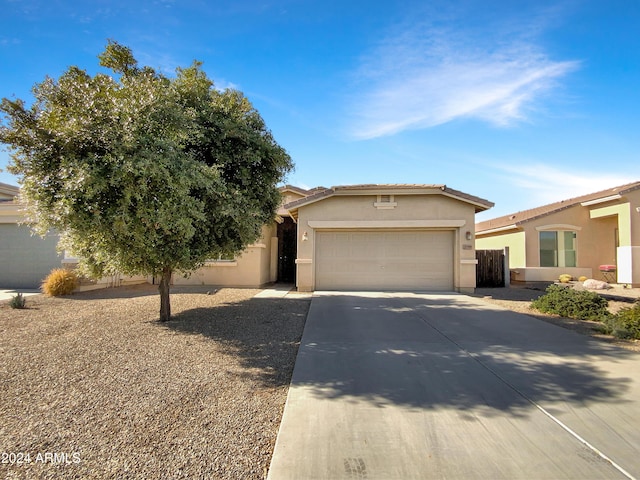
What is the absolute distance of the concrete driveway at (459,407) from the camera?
112 inches

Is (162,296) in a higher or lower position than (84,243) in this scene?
lower

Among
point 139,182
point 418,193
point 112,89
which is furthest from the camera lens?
point 418,193

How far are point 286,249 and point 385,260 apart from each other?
6002 millimetres

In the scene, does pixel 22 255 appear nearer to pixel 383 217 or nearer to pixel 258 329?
pixel 258 329

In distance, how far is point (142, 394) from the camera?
4.13 meters

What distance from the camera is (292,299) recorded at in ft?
37.7

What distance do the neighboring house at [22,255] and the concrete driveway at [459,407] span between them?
493 inches

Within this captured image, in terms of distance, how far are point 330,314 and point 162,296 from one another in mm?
3863

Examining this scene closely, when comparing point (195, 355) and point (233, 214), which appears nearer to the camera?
point (195, 355)

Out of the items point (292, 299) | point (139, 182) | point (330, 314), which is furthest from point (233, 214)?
point (292, 299)

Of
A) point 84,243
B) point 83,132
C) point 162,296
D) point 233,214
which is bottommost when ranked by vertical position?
point 162,296

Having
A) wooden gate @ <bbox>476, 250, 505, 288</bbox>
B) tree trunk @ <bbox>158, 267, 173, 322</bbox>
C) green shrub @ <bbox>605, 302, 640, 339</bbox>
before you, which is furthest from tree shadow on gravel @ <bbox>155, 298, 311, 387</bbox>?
wooden gate @ <bbox>476, 250, 505, 288</bbox>

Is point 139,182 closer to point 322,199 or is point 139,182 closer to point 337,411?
point 337,411

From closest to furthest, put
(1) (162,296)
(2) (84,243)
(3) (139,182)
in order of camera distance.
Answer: (3) (139,182)
(2) (84,243)
(1) (162,296)
